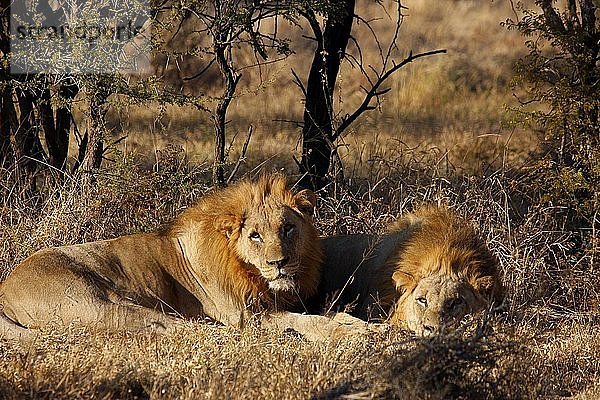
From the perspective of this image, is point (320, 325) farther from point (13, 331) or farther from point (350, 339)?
point (13, 331)

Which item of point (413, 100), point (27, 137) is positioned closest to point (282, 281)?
point (27, 137)

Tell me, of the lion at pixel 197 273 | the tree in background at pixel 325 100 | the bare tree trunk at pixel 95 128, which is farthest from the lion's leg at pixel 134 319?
the tree in background at pixel 325 100

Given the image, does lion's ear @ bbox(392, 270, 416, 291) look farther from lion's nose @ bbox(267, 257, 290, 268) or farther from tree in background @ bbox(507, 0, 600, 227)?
tree in background @ bbox(507, 0, 600, 227)

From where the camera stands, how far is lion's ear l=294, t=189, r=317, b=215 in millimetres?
7105

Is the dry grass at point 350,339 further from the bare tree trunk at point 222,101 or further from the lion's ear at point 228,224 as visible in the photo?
the lion's ear at point 228,224

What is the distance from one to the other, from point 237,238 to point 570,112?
306 cm

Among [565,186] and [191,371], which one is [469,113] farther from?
[191,371]

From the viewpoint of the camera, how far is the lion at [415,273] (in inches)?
256

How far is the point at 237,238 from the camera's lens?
7020 millimetres

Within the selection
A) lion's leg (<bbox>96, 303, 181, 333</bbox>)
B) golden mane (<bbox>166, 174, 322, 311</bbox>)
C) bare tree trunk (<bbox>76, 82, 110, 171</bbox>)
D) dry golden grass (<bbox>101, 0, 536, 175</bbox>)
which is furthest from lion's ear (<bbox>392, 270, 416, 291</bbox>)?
dry golden grass (<bbox>101, 0, 536, 175</bbox>)

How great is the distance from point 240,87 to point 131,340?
16.3m

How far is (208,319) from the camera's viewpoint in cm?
705

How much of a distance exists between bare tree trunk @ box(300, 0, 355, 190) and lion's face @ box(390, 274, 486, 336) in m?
3.42

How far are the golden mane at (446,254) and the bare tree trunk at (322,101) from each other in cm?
281
